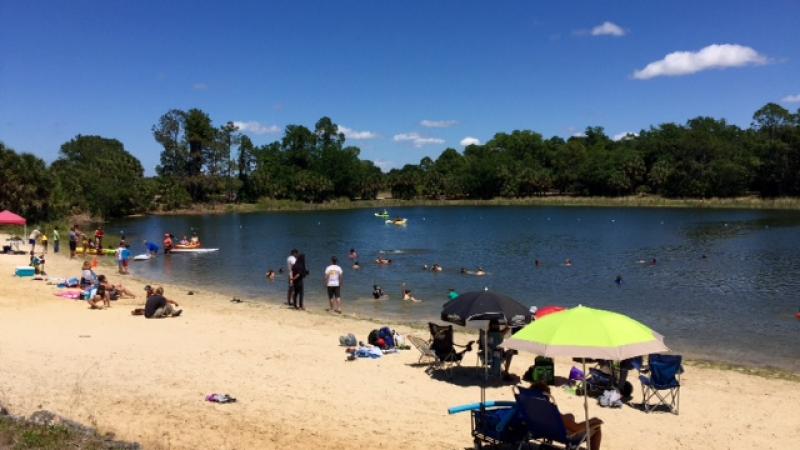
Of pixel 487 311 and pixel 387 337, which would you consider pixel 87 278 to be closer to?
pixel 387 337

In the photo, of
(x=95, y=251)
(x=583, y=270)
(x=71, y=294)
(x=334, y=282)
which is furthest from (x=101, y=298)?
(x=583, y=270)

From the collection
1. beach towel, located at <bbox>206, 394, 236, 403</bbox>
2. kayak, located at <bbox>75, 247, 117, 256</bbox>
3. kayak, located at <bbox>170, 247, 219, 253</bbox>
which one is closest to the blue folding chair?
beach towel, located at <bbox>206, 394, 236, 403</bbox>

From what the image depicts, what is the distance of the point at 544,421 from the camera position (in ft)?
26.9

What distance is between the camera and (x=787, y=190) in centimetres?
9812

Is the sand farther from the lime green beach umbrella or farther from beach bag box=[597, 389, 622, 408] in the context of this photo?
the lime green beach umbrella

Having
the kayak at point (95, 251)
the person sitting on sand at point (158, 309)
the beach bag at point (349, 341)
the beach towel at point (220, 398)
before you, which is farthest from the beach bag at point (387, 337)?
the kayak at point (95, 251)

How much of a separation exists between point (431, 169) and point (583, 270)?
10585 centimetres

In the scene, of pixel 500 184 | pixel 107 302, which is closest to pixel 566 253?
Answer: pixel 107 302

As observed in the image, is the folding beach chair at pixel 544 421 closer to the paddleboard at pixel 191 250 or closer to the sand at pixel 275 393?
the sand at pixel 275 393

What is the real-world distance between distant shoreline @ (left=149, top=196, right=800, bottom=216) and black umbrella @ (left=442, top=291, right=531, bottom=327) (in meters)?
94.5

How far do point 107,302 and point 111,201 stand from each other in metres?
73.6

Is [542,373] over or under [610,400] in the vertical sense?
over

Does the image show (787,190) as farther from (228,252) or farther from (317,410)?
(317,410)

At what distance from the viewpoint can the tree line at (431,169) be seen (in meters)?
97.4
